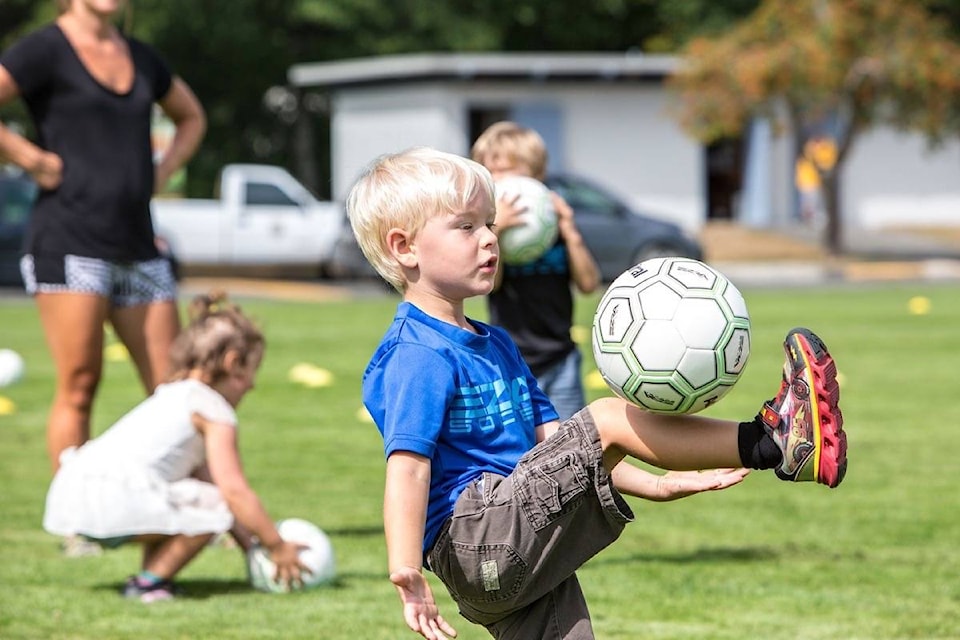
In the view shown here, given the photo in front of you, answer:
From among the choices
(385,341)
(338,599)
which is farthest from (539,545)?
(338,599)

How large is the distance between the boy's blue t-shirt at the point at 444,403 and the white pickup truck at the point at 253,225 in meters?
25.1

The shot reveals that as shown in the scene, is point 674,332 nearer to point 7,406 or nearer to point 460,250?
point 460,250

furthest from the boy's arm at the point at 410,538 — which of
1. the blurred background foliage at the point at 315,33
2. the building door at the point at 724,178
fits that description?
the building door at the point at 724,178

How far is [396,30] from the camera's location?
1650 inches

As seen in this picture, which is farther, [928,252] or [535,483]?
[928,252]

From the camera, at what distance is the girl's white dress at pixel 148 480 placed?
557 centimetres

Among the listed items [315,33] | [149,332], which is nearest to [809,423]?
[149,332]

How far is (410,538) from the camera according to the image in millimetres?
3461

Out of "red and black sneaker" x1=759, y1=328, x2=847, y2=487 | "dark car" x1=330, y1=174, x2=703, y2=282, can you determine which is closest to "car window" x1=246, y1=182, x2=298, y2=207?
"dark car" x1=330, y1=174, x2=703, y2=282

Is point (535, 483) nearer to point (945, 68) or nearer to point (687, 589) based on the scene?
point (687, 589)

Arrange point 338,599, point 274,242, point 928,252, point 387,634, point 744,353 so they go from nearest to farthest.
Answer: point 744,353 → point 387,634 → point 338,599 → point 274,242 → point 928,252

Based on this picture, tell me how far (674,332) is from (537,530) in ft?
2.03

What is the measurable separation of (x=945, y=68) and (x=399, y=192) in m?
27.9

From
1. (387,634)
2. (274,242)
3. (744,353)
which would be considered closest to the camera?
(744,353)
